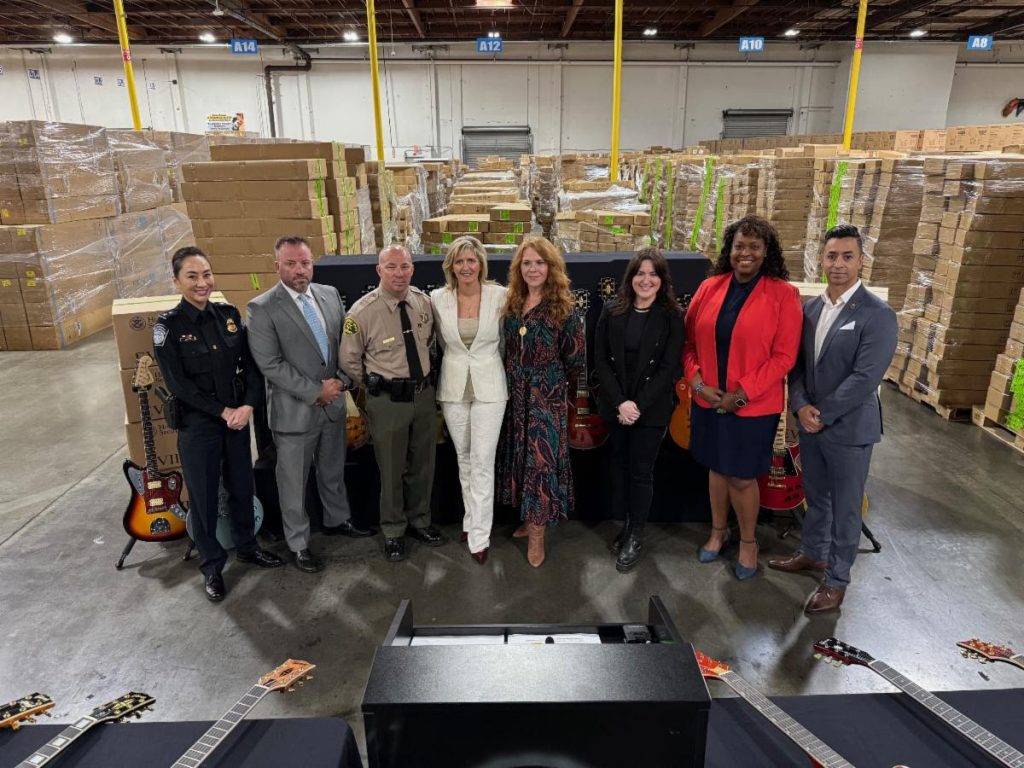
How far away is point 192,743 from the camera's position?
1.49 metres

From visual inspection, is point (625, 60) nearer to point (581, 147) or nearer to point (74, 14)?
point (581, 147)

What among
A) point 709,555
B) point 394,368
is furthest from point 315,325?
point 709,555

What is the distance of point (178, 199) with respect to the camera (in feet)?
37.6

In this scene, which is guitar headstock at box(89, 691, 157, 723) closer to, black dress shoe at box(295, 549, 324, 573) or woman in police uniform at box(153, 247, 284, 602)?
woman in police uniform at box(153, 247, 284, 602)

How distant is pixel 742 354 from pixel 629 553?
4.19 ft

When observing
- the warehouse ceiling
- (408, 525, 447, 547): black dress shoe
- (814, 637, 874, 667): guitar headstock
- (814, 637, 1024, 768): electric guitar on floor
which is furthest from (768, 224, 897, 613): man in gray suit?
the warehouse ceiling

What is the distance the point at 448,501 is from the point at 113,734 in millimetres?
2583

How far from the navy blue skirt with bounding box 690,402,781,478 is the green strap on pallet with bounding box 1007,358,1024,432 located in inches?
120

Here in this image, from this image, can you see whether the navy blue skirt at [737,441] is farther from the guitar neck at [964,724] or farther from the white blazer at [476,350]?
the guitar neck at [964,724]

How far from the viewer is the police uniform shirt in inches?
116

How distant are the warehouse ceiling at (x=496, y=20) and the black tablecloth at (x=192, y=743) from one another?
53.1ft

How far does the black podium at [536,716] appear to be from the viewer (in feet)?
3.48

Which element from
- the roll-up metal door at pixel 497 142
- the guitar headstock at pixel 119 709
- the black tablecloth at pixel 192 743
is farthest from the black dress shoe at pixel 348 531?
the roll-up metal door at pixel 497 142

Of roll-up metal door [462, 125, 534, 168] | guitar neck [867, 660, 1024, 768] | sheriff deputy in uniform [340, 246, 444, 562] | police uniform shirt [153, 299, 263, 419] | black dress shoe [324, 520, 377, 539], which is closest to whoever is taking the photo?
guitar neck [867, 660, 1024, 768]
